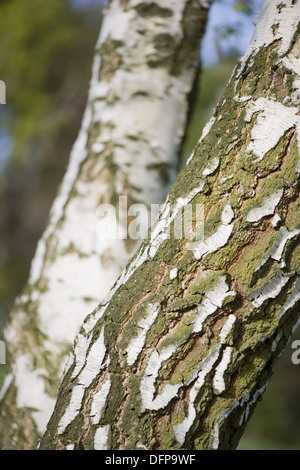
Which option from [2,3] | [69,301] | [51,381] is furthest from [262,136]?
[2,3]

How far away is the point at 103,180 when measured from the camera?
4.81 ft

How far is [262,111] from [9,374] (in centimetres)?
110

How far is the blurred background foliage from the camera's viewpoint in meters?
4.05

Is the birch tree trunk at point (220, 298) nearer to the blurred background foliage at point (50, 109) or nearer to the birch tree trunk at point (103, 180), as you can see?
the birch tree trunk at point (103, 180)

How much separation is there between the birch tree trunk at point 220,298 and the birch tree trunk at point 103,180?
553 mm

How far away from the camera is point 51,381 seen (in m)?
1.37

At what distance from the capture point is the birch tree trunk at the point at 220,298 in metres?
0.80

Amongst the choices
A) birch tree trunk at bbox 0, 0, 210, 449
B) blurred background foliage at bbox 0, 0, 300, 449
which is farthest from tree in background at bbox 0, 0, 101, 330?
birch tree trunk at bbox 0, 0, 210, 449

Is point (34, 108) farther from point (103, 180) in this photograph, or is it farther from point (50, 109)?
point (103, 180)

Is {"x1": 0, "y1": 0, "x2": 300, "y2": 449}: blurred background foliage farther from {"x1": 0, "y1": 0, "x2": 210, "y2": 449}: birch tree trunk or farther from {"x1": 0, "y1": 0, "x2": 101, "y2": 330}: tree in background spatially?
{"x1": 0, "y1": 0, "x2": 210, "y2": 449}: birch tree trunk

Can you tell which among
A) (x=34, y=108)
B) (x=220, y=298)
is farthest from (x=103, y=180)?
(x=34, y=108)

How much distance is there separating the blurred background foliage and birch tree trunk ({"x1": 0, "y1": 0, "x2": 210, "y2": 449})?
4.27 feet

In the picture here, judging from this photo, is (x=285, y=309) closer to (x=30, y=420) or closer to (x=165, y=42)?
(x=30, y=420)

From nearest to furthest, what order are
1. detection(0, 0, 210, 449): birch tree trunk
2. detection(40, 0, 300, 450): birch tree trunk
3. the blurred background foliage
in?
1. detection(40, 0, 300, 450): birch tree trunk
2. detection(0, 0, 210, 449): birch tree trunk
3. the blurred background foliage
